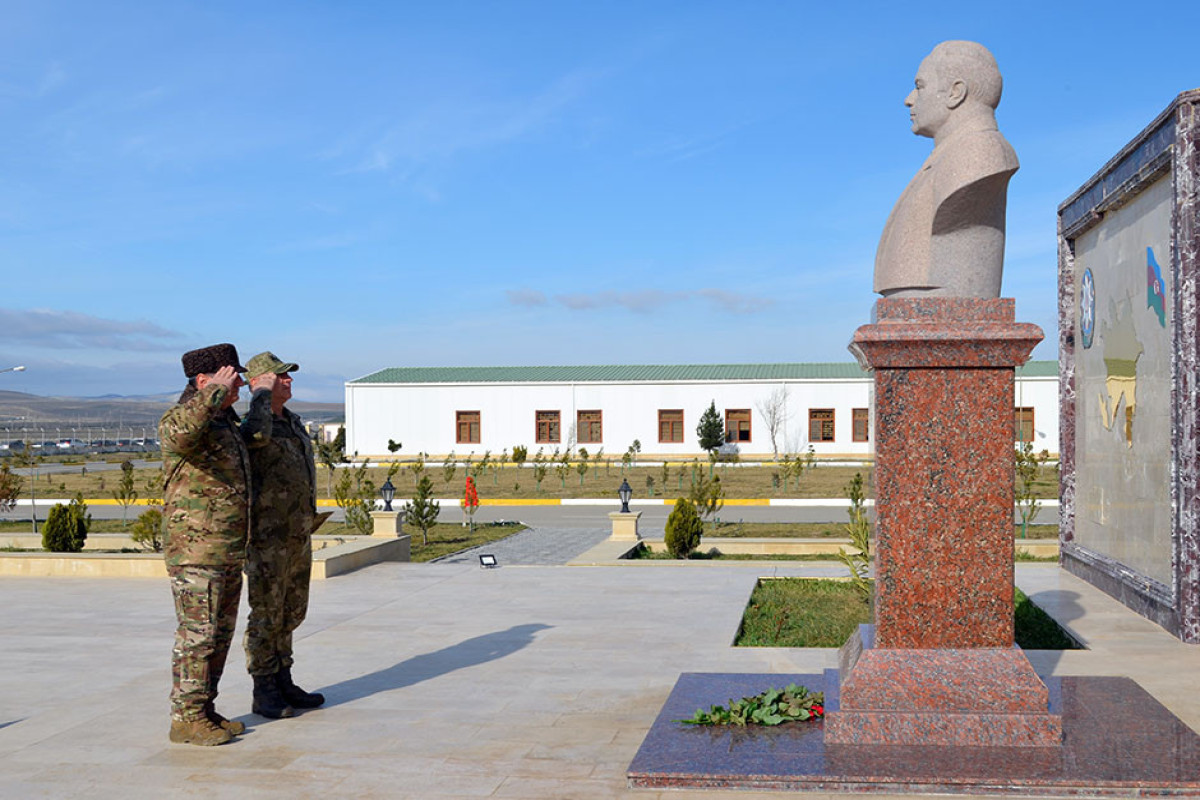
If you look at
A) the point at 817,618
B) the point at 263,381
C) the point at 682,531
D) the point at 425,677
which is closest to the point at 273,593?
the point at 263,381

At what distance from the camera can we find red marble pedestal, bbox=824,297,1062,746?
17.5 ft

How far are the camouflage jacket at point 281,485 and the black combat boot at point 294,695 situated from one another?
822 mm

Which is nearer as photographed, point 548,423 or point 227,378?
point 227,378

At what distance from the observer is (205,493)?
561 centimetres

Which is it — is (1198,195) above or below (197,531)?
above

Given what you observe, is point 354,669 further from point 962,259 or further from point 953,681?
point 962,259

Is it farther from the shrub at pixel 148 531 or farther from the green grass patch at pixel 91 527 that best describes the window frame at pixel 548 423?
the shrub at pixel 148 531

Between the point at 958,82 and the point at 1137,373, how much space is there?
493 cm

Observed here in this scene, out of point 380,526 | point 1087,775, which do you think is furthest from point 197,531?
point 380,526

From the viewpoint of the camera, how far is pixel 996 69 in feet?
19.1

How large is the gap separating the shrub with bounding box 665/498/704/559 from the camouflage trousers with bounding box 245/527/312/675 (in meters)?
8.51

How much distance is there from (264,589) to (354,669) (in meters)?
1.77

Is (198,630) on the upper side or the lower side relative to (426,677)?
upper

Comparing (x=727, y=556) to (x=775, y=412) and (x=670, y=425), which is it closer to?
(x=775, y=412)
